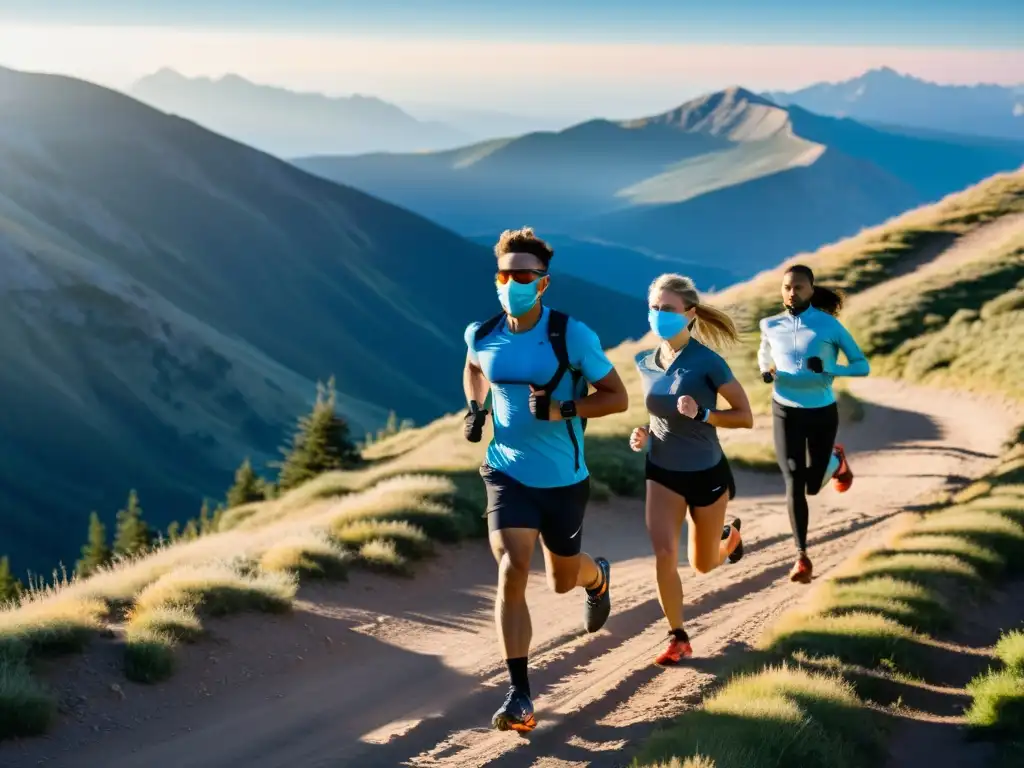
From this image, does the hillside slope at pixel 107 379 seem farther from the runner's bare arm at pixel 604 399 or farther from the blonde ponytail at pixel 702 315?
the runner's bare arm at pixel 604 399

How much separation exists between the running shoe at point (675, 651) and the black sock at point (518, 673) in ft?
5.03

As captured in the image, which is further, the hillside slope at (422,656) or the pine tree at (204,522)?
the pine tree at (204,522)

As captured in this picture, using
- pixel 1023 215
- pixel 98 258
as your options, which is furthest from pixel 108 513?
pixel 1023 215

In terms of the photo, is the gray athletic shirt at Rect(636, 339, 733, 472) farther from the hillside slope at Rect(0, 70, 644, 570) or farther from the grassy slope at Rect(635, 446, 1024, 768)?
the hillside slope at Rect(0, 70, 644, 570)

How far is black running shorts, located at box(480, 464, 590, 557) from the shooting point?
6.10 metres

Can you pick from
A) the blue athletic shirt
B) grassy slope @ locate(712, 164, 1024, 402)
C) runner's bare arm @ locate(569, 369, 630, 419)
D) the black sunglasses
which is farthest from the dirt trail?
grassy slope @ locate(712, 164, 1024, 402)

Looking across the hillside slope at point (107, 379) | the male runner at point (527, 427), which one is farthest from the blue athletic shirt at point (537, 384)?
the hillside slope at point (107, 379)

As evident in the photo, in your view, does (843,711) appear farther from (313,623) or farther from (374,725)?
(313,623)

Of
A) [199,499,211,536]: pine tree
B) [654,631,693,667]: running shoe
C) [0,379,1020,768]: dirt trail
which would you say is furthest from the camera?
[199,499,211,536]: pine tree

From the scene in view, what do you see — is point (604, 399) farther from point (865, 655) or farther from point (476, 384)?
point (865, 655)

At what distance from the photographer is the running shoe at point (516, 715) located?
6043 mm

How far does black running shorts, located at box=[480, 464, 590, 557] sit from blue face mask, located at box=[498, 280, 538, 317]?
40.6 inches

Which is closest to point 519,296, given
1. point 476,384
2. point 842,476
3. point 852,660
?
point 476,384

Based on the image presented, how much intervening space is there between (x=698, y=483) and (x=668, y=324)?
3.81ft
